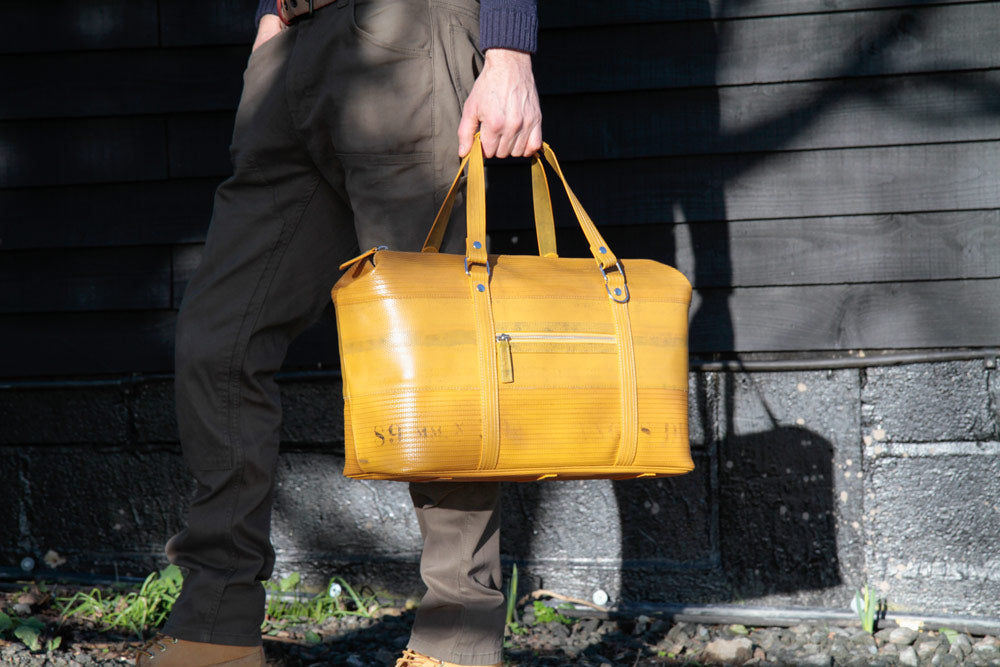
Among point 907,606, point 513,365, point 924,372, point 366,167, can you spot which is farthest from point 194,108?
point 907,606

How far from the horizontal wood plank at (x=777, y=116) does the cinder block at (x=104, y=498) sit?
5.05 ft

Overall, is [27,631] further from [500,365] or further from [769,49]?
[769,49]

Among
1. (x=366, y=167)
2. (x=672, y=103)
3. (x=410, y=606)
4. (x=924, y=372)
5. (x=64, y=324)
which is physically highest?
(x=672, y=103)

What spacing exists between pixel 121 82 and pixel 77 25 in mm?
211

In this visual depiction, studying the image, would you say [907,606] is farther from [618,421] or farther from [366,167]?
[366,167]

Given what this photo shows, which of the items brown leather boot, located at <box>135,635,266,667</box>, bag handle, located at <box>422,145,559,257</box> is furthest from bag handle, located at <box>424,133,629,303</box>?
brown leather boot, located at <box>135,635,266,667</box>

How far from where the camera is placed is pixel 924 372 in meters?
2.51

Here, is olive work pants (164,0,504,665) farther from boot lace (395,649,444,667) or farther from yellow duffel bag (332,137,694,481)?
yellow duffel bag (332,137,694,481)

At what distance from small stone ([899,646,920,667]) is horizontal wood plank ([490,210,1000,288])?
0.96m

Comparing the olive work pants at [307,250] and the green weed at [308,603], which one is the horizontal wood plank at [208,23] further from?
the green weed at [308,603]

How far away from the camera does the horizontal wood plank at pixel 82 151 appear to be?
2.74 metres

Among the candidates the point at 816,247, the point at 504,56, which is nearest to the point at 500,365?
the point at 504,56

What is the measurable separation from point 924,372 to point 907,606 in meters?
0.63

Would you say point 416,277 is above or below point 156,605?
above
